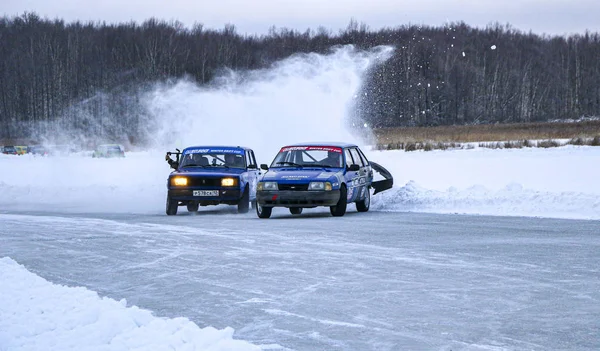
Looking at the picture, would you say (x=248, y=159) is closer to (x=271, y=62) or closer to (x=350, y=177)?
(x=350, y=177)

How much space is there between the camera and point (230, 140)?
128 ft

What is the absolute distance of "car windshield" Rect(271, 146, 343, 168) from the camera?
63.5ft

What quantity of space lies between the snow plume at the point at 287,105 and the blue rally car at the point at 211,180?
48.9 ft

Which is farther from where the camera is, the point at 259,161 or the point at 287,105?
→ the point at 287,105

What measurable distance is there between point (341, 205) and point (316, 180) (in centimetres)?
117

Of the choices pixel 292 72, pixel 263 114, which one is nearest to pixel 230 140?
pixel 263 114

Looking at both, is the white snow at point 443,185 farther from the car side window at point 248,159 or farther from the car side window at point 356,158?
the car side window at point 248,159

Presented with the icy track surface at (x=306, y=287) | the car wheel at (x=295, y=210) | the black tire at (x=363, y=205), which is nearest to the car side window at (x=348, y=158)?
the black tire at (x=363, y=205)

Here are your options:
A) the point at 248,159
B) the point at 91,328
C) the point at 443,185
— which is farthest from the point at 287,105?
the point at 91,328

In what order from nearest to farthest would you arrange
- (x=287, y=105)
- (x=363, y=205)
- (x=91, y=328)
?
(x=91, y=328)
(x=363, y=205)
(x=287, y=105)

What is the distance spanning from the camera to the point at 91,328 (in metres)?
6.58

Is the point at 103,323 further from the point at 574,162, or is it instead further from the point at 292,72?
the point at 292,72

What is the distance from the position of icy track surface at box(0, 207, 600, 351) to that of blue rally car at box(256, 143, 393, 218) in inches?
65.7

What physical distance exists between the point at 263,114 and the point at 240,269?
2942 cm
